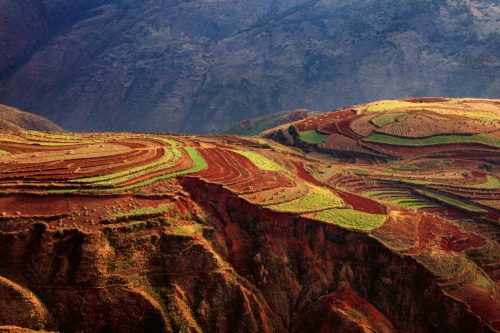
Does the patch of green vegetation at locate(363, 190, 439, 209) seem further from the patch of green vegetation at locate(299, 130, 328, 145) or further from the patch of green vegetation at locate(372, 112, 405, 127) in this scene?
the patch of green vegetation at locate(299, 130, 328, 145)

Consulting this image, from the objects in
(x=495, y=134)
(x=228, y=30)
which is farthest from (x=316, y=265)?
(x=228, y=30)

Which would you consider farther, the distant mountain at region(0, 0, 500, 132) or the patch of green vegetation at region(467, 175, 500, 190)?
the distant mountain at region(0, 0, 500, 132)

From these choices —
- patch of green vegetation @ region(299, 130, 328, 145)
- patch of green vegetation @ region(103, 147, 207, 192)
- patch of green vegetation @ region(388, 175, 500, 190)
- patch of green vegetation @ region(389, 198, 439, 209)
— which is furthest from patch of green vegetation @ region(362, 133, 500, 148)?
patch of green vegetation @ region(103, 147, 207, 192)

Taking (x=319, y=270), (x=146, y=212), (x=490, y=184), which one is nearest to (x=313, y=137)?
(x=490, y=184)

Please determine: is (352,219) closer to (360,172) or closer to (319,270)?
(319,270)

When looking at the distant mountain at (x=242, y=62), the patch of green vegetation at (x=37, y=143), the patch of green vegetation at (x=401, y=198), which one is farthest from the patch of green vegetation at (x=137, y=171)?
the distant mountain at (x=242, y=62)

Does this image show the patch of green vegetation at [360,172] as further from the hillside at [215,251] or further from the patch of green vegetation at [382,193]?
the hillside at [215,251]
